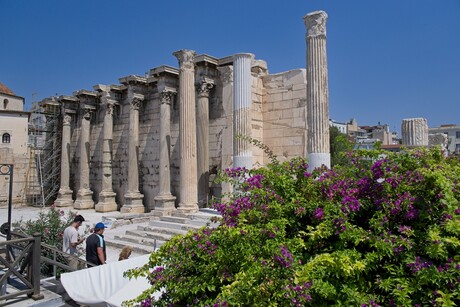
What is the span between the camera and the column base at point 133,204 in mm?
16391

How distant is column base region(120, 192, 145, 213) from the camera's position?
16391 millimetres

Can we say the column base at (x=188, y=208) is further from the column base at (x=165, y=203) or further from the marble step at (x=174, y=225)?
the column base at (x=165, y=203)

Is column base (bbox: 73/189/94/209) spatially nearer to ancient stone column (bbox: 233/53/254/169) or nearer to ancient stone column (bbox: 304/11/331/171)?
ancient stone column (bbox: 233/53/254/169)

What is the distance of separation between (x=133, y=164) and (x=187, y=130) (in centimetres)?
459

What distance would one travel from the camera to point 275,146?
13172mm

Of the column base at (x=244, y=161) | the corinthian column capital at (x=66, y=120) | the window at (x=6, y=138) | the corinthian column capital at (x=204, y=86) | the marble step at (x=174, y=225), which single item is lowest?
the marble step at (x=174, y=225)

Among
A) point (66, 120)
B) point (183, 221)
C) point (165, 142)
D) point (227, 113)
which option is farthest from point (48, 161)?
point (227, 113)

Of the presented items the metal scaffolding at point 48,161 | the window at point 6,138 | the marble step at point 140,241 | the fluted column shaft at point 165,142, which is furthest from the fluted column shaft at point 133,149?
the window at point 6,138

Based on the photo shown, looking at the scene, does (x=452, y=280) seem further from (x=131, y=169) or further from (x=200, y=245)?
(x=131, y=169)

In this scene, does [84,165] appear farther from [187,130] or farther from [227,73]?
[227,73]

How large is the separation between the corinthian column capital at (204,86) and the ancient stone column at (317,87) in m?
4.95

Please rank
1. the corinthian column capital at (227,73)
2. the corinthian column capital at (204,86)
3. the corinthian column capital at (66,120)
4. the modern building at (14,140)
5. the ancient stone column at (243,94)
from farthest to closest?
the modern building at (14,140) → the corinthian column capital at (66,120) → the corinthian column capital at (204,86) → the corinthian column capital at (227,73) → the ancient stone column at (243,94)

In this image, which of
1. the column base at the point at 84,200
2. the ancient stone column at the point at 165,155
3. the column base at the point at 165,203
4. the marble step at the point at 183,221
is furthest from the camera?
the column base at the point at 84,200

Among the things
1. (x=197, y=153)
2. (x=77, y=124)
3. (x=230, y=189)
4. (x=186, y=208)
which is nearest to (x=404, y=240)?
(x=230, y=189)
